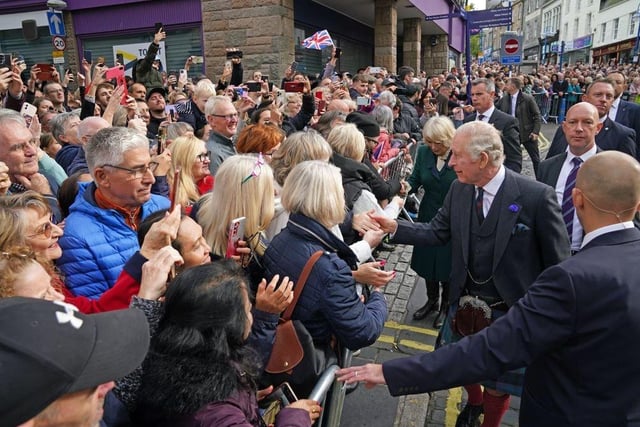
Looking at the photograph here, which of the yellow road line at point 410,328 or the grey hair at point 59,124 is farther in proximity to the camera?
the grey hair at point 59,124

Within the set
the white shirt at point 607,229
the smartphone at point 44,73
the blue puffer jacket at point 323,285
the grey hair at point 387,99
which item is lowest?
the blue puffer jacket at point 323,285

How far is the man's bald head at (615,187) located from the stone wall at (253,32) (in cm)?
968

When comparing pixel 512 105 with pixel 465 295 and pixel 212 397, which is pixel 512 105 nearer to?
pixel 465 295

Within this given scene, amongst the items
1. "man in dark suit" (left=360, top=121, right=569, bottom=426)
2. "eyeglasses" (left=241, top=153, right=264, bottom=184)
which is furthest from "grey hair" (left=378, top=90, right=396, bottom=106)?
"eyeglasses" (left=241, top=153, right=264, bottom=184)

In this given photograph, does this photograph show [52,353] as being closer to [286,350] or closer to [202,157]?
[286,350]

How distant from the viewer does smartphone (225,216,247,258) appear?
97.5 inches

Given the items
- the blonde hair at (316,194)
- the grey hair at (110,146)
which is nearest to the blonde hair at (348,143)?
the blonde hair at (316,194)

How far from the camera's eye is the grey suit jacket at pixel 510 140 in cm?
609

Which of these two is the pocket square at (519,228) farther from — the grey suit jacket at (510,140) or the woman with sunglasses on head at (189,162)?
the grey suit jacket at (510,140)

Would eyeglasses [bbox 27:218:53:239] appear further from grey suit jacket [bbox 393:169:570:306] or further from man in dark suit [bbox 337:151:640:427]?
grey suit jacket [bbox 393:169:570:306]

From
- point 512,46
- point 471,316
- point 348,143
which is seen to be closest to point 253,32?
point 348,143

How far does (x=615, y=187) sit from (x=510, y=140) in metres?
4.58

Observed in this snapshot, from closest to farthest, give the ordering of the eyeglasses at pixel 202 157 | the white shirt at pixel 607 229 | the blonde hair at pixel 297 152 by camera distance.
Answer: the white shirt at pixel 607 229 → the blonde hair at pixel 297 152 → the eyeglasses at pixel 202 157

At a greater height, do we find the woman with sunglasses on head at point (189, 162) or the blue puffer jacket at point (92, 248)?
the woman with sunglasses on head at point (189, 162)
